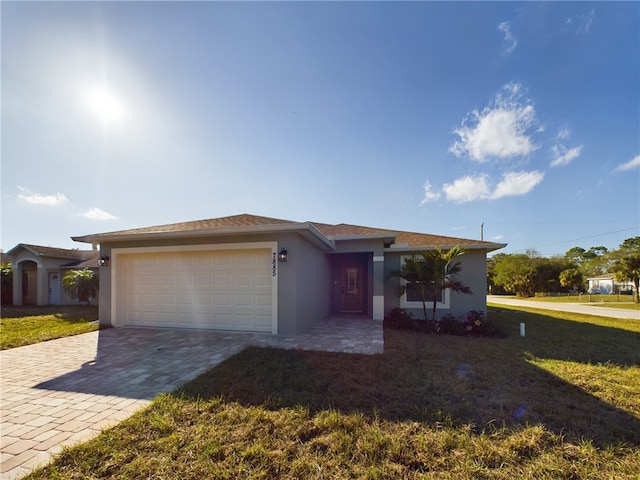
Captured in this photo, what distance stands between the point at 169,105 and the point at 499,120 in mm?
9925

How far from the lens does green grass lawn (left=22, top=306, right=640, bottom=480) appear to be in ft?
7.43

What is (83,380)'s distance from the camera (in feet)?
13.6

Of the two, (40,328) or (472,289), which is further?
(472,289)

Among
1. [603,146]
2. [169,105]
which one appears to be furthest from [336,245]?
[603,146]

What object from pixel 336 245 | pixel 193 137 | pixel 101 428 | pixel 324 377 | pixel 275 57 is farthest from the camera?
pixel 336 245

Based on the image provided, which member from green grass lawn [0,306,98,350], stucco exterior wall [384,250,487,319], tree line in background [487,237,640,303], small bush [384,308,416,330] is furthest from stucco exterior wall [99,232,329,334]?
tree line in background [487,237,640,303]

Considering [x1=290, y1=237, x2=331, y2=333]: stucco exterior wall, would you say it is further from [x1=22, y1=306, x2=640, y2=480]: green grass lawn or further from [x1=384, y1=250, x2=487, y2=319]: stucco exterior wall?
[x1=384, y1=250, x2=487, y2=319]: stucco exterior wall

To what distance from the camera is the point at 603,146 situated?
1020cm

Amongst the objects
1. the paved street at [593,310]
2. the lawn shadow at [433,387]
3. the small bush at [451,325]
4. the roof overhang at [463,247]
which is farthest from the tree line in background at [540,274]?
the lawn shadow at [433,387]

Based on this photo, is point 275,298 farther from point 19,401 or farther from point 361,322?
point 19,401

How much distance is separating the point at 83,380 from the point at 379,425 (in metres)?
4.34

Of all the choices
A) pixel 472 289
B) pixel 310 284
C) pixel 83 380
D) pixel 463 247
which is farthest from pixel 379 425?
pixel 472 289

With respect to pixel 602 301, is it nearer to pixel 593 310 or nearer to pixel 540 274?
pixel 540 274

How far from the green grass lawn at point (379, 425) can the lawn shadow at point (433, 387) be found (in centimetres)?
2
